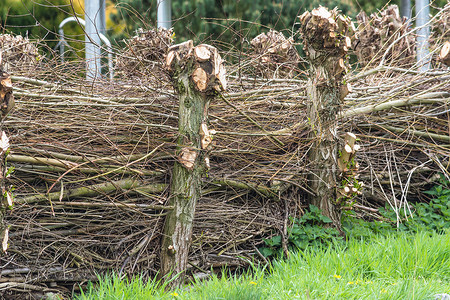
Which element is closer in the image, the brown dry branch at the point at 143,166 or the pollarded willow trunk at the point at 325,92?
the brown dry branch at the point at 143,166

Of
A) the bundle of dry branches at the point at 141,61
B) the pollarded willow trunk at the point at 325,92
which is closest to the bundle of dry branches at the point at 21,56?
the bundle of dry branches at the point at 141,61

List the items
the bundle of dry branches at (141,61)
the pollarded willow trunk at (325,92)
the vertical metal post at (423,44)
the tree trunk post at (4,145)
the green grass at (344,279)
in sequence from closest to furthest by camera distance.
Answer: the tree trunk post at (4,145)
the green grass at (344,279)
the bundle of dry branches at (141,61)
the pollarded willow trunk at (325,92)
the vertical metal post at (423,44)

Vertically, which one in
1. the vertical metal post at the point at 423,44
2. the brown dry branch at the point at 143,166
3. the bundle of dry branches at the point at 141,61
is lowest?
the brown dry branch at the point at 143,166

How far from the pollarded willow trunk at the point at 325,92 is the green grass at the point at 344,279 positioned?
1.76 ft

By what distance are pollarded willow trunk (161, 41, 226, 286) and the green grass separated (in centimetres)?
28

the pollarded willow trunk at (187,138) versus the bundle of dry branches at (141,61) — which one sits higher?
the bundle of dry branches at (141,61)

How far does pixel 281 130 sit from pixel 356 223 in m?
1.25

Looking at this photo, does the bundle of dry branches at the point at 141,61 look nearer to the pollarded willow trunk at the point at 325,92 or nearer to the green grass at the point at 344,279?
the pollarded willow trunk at the point at 325,92

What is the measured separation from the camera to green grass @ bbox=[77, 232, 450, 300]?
8.70ft

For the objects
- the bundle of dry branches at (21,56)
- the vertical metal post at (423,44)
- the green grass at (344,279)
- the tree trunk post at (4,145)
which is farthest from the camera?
the vertical metal post at (423,44)

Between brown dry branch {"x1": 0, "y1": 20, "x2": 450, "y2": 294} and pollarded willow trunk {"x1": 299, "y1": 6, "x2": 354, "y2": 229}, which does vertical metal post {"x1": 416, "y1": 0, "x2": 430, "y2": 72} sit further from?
pollarded willow trunk {"x1": 299, "y1": 6, "x2": 354, "y2": 229}

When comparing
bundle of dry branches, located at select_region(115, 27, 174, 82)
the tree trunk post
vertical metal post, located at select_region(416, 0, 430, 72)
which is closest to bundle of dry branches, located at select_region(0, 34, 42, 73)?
the tree trunk post

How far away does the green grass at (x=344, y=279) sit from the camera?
2.65 m

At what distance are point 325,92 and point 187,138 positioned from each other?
1503 millimetres
